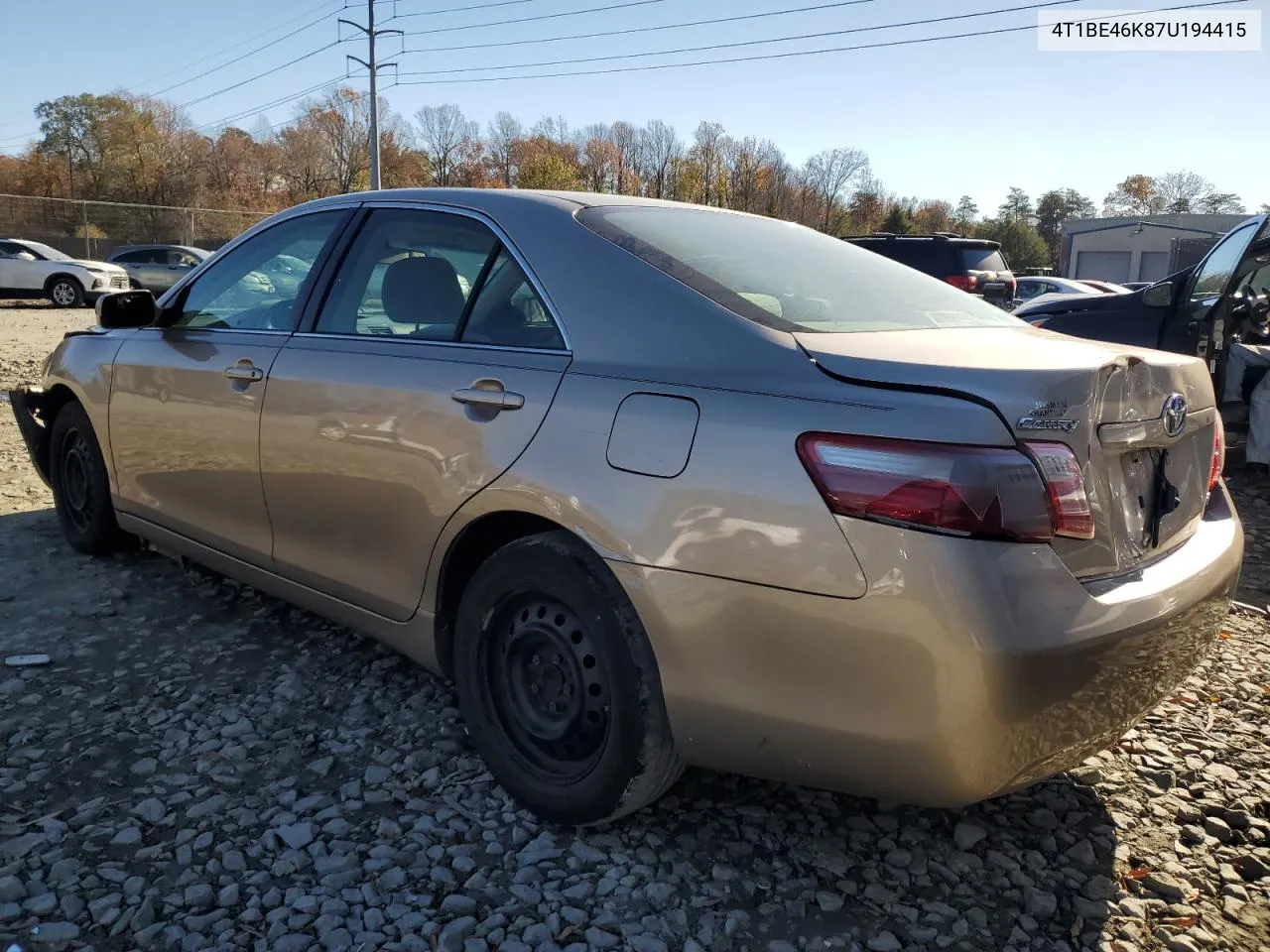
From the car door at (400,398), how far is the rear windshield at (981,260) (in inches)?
448

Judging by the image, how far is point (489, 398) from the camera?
2.50 m

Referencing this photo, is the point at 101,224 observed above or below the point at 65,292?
above

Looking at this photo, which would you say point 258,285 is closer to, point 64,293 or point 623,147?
point 64,293

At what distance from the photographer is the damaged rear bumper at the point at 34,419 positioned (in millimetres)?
4617

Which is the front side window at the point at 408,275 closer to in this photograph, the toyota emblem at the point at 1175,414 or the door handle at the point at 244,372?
the door handle at the point at 244,372

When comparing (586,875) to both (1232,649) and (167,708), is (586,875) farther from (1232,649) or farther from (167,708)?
(1232,649)

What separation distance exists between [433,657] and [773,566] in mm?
1221

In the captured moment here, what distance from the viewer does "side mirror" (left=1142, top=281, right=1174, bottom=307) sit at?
22.3ft

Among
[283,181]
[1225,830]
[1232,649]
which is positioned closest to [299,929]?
[1225,830]

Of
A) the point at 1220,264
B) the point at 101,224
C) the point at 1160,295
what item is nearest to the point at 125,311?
the point at 1160,295

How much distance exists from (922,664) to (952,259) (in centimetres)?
1224

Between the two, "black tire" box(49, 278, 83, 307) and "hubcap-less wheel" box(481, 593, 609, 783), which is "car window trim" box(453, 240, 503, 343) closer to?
"hubcap-less wheel" box(481, 593, 609, 783)

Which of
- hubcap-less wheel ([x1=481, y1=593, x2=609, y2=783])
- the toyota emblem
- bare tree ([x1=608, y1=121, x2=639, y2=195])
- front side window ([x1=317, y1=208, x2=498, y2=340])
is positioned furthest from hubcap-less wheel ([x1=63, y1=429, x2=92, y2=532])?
bare tree ([x1=608, y1=121, x2=639, y2=195])

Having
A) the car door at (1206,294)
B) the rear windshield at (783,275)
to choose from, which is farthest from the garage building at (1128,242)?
the rear windshield at (783,275)
